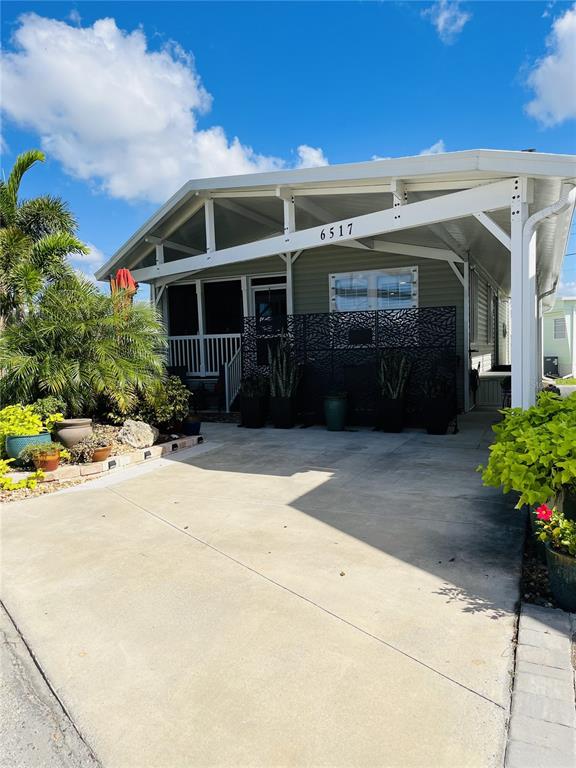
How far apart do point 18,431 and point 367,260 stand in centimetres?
733

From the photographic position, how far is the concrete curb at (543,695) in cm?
163

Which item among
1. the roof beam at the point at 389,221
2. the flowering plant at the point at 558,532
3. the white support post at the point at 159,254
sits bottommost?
the flowering plant at the point at 558,532

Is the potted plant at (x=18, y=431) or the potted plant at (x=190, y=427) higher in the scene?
the potted plant at (x=18, y=431)

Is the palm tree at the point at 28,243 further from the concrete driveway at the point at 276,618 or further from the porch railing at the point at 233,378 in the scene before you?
the concrete driveway at the point at 276,618

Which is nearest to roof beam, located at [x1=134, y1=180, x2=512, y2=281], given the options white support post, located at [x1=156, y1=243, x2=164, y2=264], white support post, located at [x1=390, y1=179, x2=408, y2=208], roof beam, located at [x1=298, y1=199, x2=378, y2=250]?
white support post, located at [x1=390, y1=179, x2=408, y2=208]

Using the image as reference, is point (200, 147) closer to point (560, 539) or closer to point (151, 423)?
point (151, 423)

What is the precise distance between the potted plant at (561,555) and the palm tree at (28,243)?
778 centimetres

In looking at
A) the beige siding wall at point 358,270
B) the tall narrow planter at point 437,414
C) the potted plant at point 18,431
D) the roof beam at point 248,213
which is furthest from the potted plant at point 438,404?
the potted plant at point 18,431

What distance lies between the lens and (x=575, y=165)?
4.25m

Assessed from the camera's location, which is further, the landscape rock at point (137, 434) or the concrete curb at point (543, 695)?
the landscape rock at point (137, 434)

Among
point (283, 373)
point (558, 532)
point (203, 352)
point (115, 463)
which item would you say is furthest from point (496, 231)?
point (203, 352)

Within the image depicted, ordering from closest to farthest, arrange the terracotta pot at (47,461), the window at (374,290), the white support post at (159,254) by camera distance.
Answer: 1. the terracotta pot at (47,461)
2. the white support post at (159,254)
3. the window at (374,290)

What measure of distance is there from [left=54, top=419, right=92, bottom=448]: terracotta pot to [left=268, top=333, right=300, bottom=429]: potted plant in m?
3.52

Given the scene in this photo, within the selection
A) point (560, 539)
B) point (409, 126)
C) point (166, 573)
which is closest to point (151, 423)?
point (166, 573)
